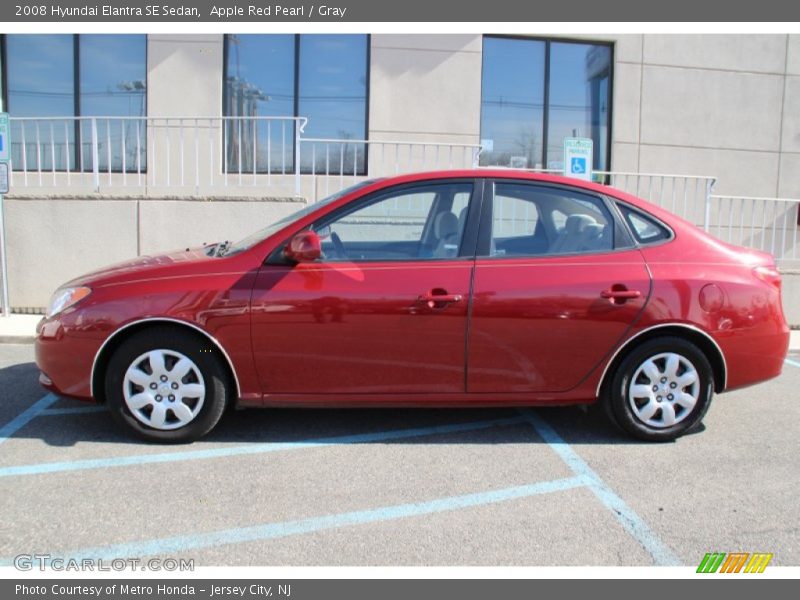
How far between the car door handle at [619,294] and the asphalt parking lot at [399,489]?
953 mm

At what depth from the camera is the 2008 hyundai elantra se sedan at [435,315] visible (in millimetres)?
3799

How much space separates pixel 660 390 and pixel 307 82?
8044mm

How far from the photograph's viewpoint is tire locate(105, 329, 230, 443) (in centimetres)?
382

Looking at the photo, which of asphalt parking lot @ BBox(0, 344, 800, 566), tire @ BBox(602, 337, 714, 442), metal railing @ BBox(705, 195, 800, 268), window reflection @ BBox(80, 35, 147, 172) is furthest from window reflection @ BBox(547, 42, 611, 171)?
tire @ BBox(602, 337, 714, 442)

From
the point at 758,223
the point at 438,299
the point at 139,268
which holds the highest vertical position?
the point at 758,223

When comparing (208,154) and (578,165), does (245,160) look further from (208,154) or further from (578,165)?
(578,165)

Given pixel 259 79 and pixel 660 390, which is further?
pixel 259 79

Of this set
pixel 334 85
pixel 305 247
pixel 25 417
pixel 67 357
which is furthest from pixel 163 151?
pixel 305 247

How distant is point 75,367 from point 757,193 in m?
10.8

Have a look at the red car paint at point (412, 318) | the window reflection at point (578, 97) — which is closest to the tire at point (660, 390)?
the red car paint at point (412, 318)

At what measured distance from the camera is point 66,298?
397 centimetres

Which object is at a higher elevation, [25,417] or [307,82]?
[307,82]

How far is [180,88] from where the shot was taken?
9820mm

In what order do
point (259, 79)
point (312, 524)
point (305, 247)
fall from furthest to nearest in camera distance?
1. point (259, 79)
2. point (305, 247)
3. point (312, 524)
